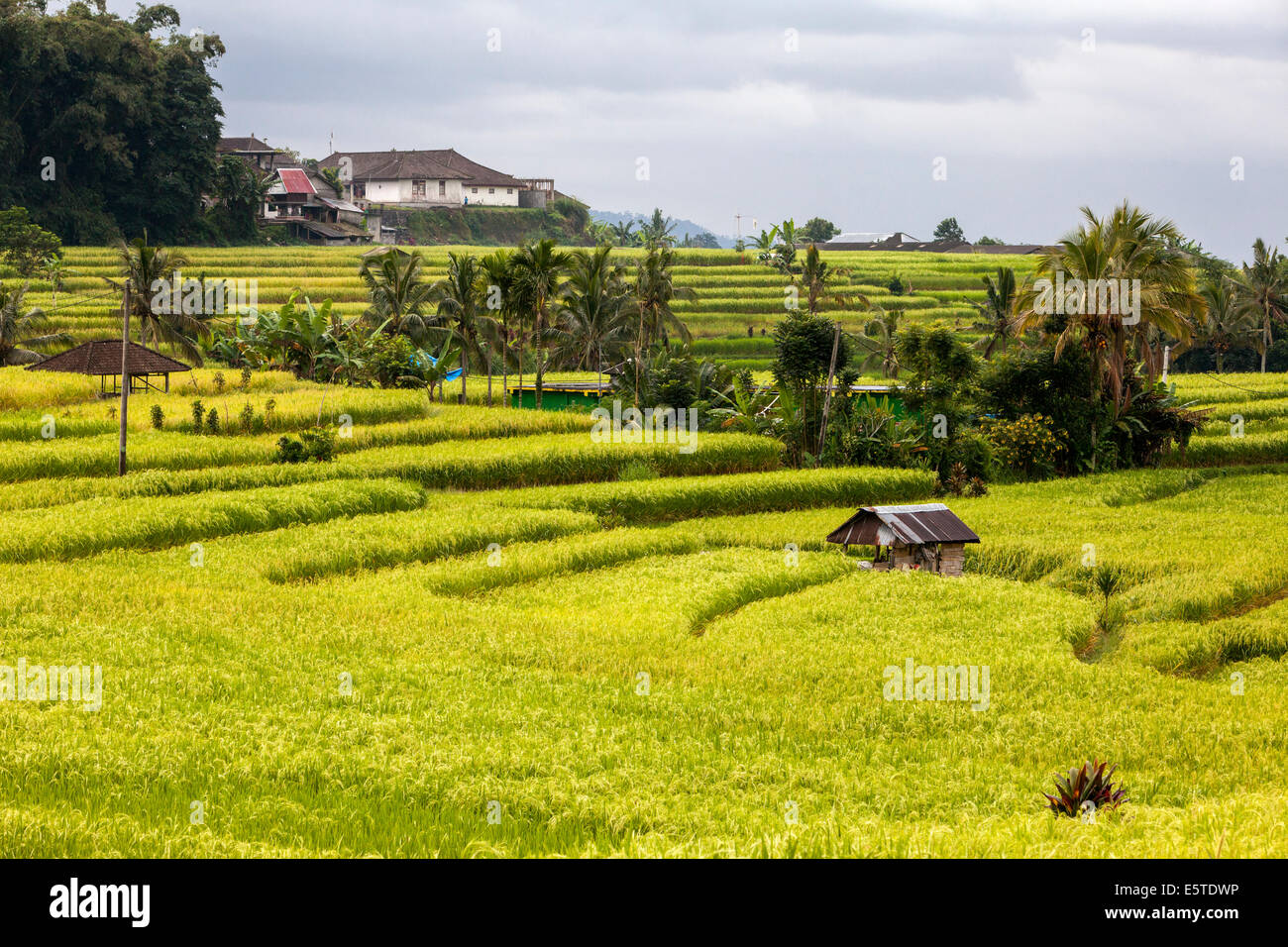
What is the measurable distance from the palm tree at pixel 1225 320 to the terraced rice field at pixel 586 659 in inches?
1108

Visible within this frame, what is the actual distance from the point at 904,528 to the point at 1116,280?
536 inches

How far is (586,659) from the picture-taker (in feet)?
44.5

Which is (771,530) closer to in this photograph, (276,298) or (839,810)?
(839,810)

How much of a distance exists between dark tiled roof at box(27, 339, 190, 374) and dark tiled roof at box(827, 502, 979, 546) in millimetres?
19137

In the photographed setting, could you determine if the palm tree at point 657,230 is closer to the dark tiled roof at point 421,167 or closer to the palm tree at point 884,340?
the dark tiled roof at point 421,167

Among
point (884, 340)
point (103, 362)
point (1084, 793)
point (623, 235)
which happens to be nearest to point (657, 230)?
point (623, 235)

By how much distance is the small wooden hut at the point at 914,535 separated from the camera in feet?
63.7

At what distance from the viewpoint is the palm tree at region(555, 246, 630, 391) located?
36781 millimetres

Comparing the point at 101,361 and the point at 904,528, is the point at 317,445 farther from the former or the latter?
the point at 904,528

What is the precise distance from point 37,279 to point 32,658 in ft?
136

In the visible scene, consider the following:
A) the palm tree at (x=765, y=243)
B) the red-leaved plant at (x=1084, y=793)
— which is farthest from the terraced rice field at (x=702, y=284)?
the red-leaved plant at (x=1084, y=793)

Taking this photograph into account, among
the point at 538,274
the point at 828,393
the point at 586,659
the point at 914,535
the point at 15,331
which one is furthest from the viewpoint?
the point at 15,331

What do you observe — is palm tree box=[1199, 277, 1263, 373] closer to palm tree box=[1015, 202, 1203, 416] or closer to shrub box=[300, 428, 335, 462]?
palm tree box=[1015, 202, 1203, 416]
